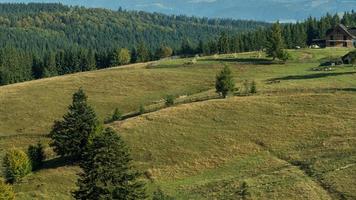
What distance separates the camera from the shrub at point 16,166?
6475 centimetres

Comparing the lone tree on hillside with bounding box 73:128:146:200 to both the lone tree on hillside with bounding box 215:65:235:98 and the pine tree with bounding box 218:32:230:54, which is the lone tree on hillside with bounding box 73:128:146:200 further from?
the pine tree with bounding box 218:32:230:54

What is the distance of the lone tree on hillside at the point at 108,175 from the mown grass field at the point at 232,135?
1419cm

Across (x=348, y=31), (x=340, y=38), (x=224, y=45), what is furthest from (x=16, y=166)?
(x=348, y=31)

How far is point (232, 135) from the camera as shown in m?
70.5

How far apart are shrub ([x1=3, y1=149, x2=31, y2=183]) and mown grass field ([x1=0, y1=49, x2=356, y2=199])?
3.59 feet

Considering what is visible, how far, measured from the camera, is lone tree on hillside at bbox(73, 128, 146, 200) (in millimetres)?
41531

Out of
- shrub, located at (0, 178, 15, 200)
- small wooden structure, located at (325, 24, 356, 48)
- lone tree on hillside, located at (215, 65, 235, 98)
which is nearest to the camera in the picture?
shrub, located at (0, 178, 15, 200)

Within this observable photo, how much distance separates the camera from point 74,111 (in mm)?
72438

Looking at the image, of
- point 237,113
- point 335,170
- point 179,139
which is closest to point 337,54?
point 237,113

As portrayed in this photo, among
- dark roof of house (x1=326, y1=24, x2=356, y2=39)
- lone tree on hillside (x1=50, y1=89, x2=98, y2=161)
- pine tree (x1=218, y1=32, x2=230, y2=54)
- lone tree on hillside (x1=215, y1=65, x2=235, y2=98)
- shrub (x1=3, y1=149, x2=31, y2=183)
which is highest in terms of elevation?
dark roof of house (x1=326, y1=24, x2=356, y2=39)

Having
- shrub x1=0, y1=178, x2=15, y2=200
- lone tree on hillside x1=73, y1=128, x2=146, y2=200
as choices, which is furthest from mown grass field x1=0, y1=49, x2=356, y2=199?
lone tree on hillside x1=73, y1=128, x2=146, y2=200

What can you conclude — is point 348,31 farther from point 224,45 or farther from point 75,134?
point 75,134

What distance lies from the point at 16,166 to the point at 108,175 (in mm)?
25851

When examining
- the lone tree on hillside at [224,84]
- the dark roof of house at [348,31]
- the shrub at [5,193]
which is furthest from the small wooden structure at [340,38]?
the shrub at [5,193]
